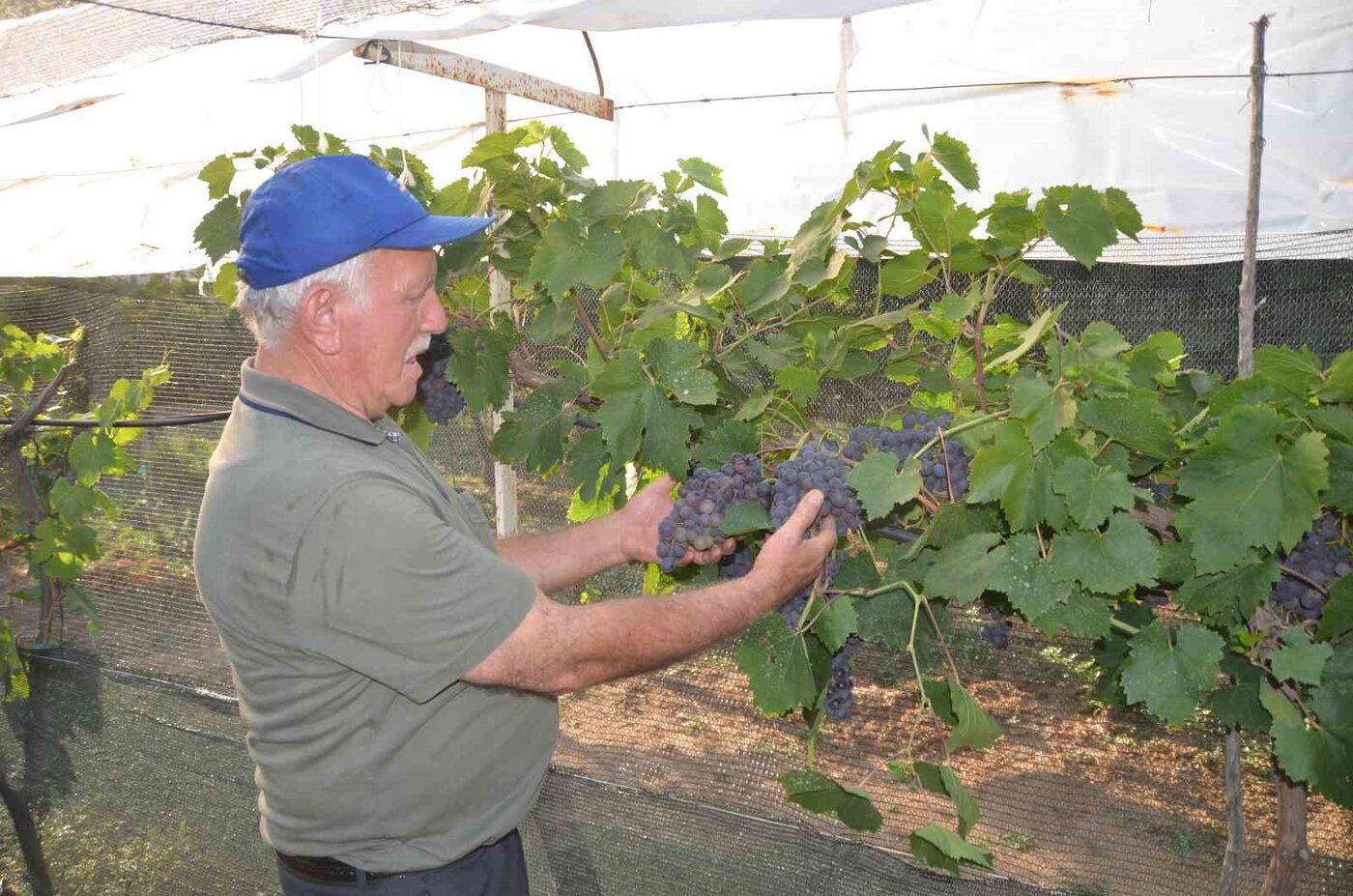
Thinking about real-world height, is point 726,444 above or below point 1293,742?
above

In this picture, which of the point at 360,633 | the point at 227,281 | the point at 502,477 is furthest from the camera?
the point at 502,477

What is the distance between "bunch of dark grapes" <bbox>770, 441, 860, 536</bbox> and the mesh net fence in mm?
449

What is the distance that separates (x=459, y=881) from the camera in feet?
6.33

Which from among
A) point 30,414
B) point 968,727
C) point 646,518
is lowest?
point 30,414

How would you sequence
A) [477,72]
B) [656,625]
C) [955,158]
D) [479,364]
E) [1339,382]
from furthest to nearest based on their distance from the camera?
1. [477,72]
2. [479,364]
3. [955,158]
4. [656,625]
5. [1339,382]

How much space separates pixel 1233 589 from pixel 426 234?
128 cm

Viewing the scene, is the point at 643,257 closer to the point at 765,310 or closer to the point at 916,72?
the point at 765,310

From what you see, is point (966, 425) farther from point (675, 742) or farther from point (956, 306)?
point (675, 742)

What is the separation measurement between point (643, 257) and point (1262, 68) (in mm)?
1282

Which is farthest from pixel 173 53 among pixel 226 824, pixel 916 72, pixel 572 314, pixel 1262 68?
pixel 1262 68

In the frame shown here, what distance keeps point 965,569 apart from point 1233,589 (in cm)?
34

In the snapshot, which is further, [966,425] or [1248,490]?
[966,425]

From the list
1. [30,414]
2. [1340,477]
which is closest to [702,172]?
[1340,477]

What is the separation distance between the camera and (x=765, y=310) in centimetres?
207
